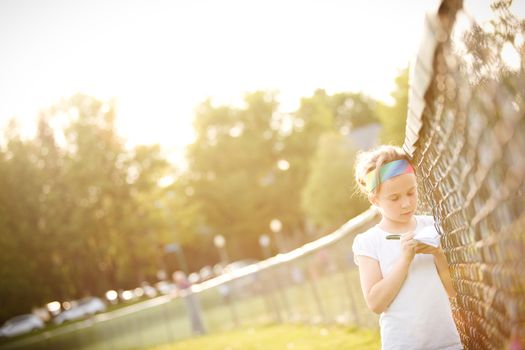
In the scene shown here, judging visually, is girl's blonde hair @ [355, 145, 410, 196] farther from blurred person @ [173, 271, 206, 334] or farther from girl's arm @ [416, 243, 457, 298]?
blurred person @ [173, 271, 206, 334]

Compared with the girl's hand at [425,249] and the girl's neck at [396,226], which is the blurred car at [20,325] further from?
the girl's hand at [425,249]

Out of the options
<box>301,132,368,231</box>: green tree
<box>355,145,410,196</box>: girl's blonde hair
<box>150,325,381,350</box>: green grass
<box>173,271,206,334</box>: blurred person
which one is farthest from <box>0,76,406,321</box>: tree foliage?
<box>355,145,410,196</box>: girl's blonde hair

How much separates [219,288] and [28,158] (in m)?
34.1

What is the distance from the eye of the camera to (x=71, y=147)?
54.2 metres

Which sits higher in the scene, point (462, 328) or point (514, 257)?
point (514, 257)

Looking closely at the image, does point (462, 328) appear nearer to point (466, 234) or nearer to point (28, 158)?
point (466, 234)

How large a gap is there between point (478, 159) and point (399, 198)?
3.53ft

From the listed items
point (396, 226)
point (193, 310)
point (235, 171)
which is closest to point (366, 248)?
point (396, 226)

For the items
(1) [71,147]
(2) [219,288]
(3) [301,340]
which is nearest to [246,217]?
(1) [71,147]

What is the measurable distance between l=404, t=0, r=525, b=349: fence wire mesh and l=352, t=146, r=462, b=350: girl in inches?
5.1

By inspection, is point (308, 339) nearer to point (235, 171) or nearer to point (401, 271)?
point (401, 271)

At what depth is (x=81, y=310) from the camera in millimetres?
53406

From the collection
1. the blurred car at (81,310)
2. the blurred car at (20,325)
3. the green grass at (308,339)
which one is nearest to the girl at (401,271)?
the green grass at (308,339)

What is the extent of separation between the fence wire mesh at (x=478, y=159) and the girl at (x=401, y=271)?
0.43 feet
